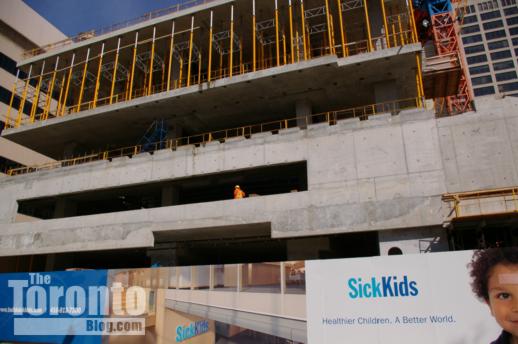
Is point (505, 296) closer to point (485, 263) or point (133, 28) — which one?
point (485, 263)

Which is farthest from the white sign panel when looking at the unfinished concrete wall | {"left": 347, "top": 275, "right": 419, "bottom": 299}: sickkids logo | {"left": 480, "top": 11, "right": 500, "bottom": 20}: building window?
{"left": 480, "top": 11, "right": 500, "bottom": 20}: building window

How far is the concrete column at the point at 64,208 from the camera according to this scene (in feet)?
85.6

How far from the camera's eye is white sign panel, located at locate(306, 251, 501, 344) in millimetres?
7781

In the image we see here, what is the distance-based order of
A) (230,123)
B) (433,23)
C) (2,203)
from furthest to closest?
(433,23)
(230,123)
(2,203)

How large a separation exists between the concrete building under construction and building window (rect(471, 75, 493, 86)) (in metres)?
56.8

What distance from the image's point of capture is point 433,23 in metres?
31.4

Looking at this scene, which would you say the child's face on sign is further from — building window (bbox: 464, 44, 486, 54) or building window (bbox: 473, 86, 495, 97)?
building window (bbox: 464, 44, 486, 54)

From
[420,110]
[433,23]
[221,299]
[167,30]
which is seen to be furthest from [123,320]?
[433,23]

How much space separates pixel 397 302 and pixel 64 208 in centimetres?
2443

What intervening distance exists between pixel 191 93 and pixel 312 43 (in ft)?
34.6

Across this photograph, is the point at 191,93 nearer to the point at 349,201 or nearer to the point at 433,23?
the point at 349,201

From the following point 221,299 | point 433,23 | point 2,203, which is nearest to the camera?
point 221,299

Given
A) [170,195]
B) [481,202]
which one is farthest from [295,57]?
[481,202]

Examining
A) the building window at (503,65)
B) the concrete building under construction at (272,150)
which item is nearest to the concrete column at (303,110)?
the concrete building under construction at (272,150)
